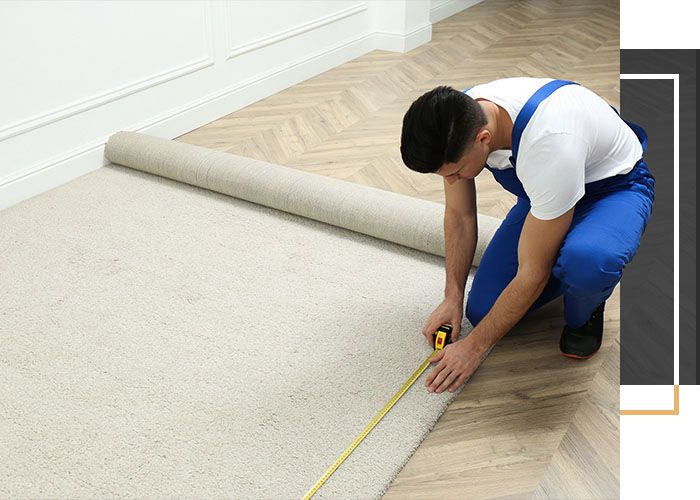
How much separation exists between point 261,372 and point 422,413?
443 mm

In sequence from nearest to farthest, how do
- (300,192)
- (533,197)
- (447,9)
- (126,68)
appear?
1. (533,197)
2. (300,192)
3. (126,68)
4. (447,9)

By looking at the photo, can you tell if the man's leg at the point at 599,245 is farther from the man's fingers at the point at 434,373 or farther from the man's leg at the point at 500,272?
the man's fingers at the point at 434,373

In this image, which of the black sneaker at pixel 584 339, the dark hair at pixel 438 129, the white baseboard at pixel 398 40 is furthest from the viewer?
the white baseboard at pixel 398 40

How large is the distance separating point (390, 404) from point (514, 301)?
1.28 ft

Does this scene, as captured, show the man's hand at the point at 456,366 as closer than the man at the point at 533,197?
No

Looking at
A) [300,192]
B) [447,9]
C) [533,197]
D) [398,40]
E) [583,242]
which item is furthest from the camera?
[447,9]

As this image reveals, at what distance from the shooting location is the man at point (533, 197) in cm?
173

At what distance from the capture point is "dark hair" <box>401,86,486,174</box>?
1.68m

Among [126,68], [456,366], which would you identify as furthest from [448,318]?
[126,68]

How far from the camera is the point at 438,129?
1.68m

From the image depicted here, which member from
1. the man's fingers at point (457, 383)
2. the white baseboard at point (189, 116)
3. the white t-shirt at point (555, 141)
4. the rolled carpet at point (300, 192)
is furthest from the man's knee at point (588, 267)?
the white baseboard at point (189, 116)

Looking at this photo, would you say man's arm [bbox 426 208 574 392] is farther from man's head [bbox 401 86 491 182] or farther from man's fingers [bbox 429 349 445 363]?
man's head [bbox 401 86 491 182]

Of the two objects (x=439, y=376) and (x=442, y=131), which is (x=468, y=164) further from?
(x=439, y=376)

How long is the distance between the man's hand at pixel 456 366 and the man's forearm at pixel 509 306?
2cm
